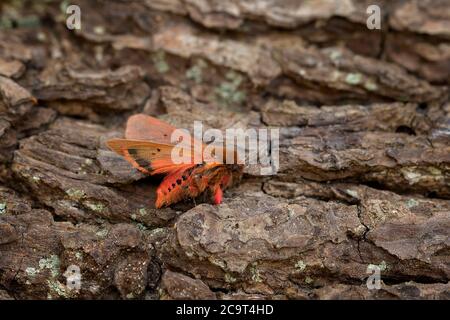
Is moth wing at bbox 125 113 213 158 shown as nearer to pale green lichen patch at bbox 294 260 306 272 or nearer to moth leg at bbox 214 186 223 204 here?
moth leg at bbox 214 186 223 204

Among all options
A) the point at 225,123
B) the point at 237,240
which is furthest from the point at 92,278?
the point at 225,123

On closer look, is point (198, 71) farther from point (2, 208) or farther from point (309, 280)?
point (309, 280)

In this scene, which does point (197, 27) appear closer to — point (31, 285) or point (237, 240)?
point (237, 240)

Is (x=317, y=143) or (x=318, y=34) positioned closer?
(x=317, y=143)

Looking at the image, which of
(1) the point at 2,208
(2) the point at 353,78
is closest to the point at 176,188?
(1) the point at 2,208

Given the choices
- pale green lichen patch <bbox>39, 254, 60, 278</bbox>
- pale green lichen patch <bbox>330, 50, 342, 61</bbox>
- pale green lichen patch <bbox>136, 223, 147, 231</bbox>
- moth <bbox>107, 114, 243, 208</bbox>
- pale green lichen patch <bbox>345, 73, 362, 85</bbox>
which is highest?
pale green lichen patch <bbox>330, 50, 342, 61</bbox>

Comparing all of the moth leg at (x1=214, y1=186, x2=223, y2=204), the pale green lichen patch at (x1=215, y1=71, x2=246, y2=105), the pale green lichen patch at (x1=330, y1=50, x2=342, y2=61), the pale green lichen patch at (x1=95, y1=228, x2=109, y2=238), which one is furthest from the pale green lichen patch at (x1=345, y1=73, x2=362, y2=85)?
the pale green lichen patch at (x1=95, y1=228, x2=109, y2=238)
